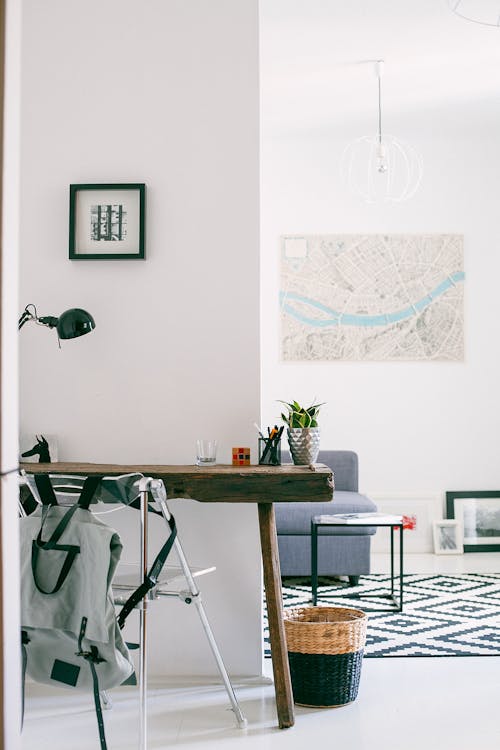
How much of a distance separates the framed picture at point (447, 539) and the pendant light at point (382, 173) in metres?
2.27

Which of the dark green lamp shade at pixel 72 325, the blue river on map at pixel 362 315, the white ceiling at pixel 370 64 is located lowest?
the dark green lamp shade at pixel 72 325

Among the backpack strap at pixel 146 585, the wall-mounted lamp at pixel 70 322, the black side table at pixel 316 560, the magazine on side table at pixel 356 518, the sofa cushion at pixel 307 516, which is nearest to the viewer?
the backpack strap at pixel 146 585

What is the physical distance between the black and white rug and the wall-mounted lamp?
1564 millimetres

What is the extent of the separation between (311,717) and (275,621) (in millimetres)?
347

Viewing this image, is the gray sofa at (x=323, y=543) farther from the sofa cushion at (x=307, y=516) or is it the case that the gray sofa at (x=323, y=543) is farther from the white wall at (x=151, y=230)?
the white wall at (x=151, y=230)

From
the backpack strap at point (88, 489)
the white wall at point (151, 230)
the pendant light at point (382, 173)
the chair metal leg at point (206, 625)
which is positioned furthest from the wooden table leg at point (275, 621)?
the pendant light at point (382, 173)

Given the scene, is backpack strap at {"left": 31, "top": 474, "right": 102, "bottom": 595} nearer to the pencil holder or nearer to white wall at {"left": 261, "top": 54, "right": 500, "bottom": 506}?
the pencil holder

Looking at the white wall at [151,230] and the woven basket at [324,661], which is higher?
the white wall at [151,230]

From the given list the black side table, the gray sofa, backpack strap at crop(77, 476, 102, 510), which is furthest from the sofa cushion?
backpack strap at crop(77, 476, 102, 510)

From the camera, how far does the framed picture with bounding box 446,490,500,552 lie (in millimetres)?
5949

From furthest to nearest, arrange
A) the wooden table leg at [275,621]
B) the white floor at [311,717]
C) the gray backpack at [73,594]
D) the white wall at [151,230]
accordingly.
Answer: the white wall at [151,230]
the wooden table leg at [275,621]
the white floor at [311,717]
the gray backpack at [73,594]

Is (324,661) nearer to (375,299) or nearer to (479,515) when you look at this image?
(479,515)

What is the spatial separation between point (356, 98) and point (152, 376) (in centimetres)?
282

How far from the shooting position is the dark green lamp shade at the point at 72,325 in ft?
10.0
